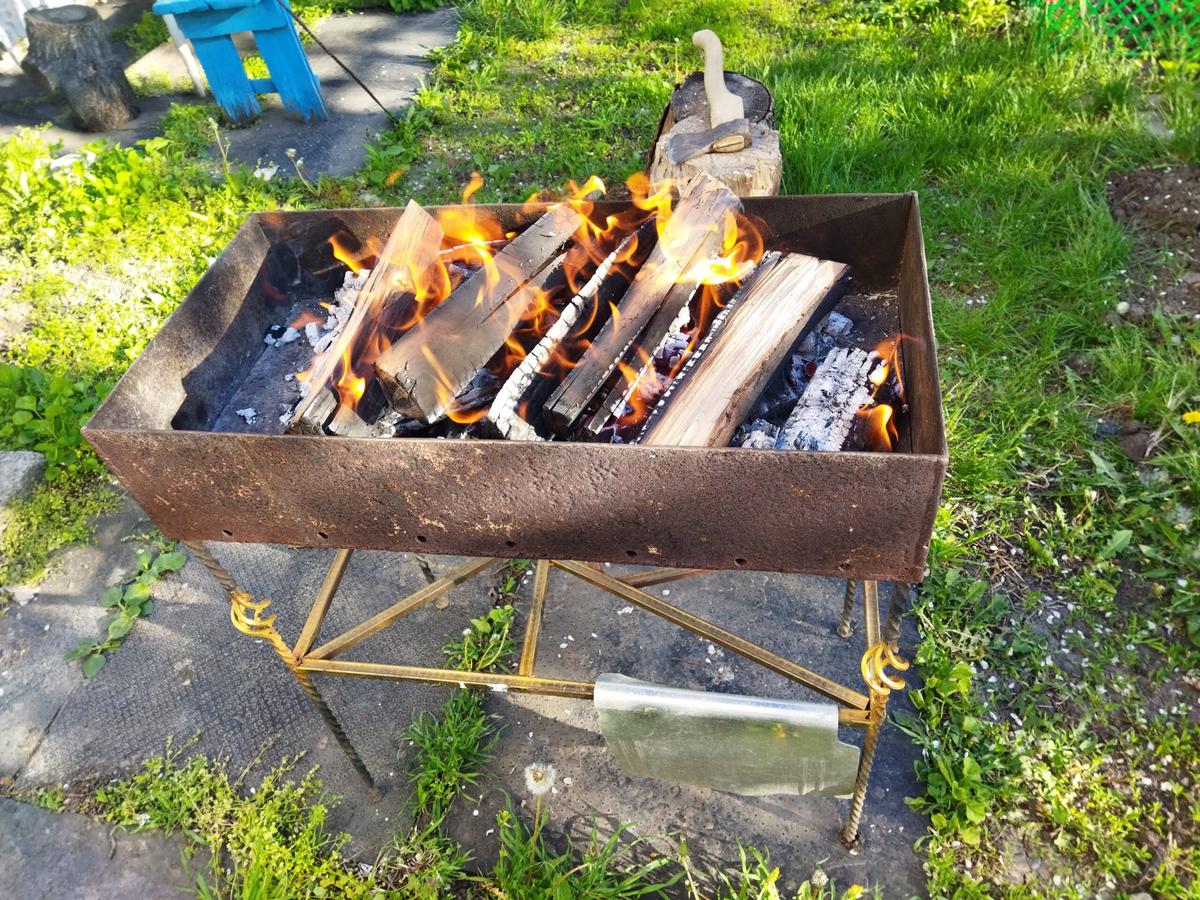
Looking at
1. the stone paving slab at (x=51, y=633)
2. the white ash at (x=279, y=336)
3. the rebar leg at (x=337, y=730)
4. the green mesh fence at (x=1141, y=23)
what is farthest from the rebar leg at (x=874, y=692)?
the green mesh fence at (x=1141, y=23)

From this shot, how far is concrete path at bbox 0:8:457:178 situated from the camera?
5.28 m

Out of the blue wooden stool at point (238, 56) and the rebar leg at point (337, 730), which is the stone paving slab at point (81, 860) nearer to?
the rebar leg at point (337, 730)

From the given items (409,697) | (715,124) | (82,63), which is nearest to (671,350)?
(409,697)

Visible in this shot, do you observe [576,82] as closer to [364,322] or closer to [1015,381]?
[1015,381]

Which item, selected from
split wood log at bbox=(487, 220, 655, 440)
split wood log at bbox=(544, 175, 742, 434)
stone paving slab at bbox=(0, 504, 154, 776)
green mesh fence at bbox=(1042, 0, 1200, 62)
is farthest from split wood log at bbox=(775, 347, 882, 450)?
green mesh fence at bbox=(1042, 0, 1200, 62)

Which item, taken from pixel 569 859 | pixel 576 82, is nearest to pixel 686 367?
pixel 569 859

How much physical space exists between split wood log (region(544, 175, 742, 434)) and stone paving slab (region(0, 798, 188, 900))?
1.94m

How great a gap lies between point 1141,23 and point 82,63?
23.9ft

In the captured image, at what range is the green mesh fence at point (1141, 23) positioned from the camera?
4.61 meters

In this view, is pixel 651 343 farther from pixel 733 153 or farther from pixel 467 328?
pixel 733 153

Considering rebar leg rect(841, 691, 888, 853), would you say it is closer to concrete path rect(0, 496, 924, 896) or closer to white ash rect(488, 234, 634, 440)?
concrete path rect(0, 496, 924, 896)

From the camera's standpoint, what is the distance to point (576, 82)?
5.60m

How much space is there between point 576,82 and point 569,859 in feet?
17.1

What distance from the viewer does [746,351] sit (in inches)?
66.9
